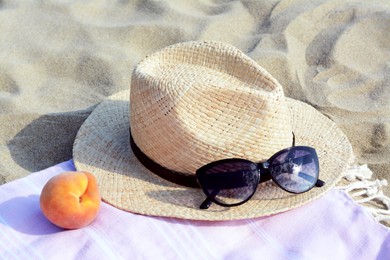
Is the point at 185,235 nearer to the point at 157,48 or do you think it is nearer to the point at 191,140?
the point at 191,140

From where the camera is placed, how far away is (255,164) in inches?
62.0

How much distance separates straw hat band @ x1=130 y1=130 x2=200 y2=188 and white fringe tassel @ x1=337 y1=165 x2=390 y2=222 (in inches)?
20.8

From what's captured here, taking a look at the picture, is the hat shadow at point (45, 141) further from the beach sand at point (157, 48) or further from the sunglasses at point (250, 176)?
the sunglasses at point (250, 176)

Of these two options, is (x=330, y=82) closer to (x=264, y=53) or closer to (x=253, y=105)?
(x=264, y=53)

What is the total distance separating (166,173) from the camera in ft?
5.46

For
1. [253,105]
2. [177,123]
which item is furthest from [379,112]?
[177,123]

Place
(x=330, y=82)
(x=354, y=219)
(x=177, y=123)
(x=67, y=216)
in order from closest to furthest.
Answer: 1. (x=67, y=216)
2. (x=177, y=123)
3. (x=354, y=219)
4. (x=330, y=82)

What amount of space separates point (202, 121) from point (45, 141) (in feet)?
2.39

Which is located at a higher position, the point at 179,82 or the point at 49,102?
the point at 179,82

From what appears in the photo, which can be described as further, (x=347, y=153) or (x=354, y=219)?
(x=347, y=153)

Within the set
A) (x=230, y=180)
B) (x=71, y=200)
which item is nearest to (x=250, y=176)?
(x=230, y=180)

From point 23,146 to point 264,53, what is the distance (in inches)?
47.5

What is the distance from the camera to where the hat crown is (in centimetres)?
159

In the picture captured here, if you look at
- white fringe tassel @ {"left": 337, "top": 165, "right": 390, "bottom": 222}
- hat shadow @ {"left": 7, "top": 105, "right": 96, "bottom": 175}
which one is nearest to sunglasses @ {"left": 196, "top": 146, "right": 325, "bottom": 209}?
white fringe tassel @ {"left": 337, "top": 165, "right": 390, "bottom": 222}
